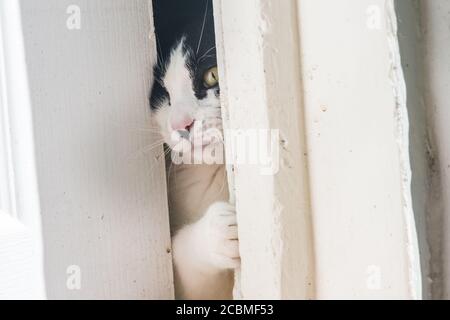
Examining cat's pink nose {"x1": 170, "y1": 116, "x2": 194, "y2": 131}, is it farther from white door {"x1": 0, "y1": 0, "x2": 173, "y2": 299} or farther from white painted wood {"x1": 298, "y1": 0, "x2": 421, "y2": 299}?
white painted wood {"x1": 298, "y1": 0, "x2": 421, "y2": 299}

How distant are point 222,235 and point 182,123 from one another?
192 millimetres

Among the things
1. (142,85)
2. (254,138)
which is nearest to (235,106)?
(254,138)

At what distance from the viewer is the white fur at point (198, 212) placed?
655mm

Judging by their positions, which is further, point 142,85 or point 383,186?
point 142,85

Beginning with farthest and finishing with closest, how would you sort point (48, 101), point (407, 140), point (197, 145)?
point (197, 145) < point (48, 101) < point (407, 140)

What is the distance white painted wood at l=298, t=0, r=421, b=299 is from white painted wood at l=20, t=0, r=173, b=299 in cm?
21

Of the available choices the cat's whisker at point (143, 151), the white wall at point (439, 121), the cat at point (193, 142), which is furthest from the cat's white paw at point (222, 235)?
the white wall at point (439, 121)

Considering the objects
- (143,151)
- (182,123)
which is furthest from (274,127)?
(182,123)

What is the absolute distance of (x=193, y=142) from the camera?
74 centimetres

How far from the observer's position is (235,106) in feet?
1.68

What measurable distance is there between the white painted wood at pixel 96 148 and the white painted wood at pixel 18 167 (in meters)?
0.01

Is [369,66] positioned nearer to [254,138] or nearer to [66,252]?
[254,138]

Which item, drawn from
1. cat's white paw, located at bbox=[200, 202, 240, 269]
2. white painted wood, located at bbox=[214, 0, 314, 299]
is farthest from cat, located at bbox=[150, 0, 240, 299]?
white painted wood, located at bbox=[214, 0, 314, 299]
